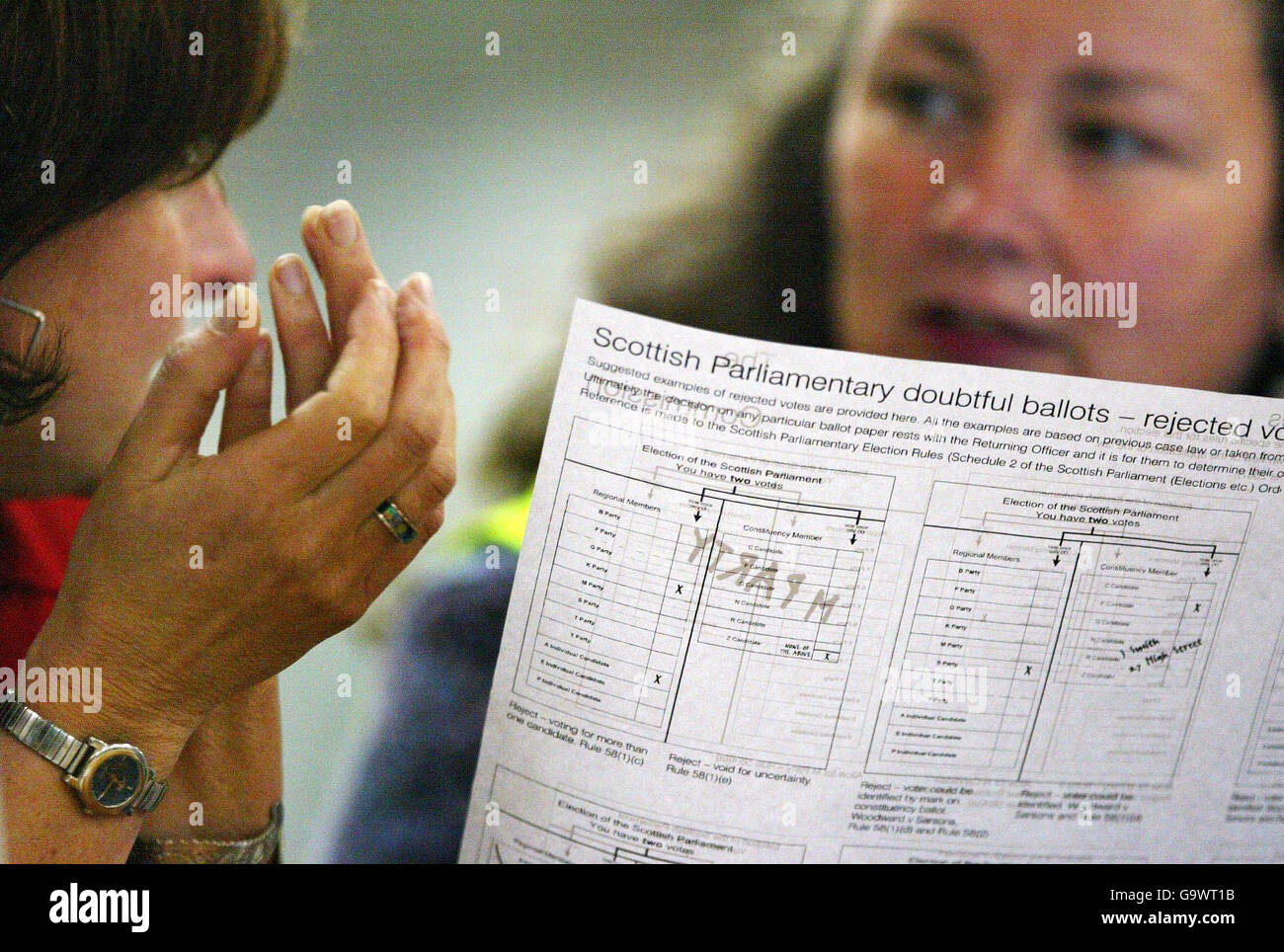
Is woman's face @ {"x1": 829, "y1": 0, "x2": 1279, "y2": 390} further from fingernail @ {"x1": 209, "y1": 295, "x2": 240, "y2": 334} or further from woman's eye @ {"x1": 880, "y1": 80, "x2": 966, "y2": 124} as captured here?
fingernail @ {"x1": 209, "y1": 295, "x2": 240, "y2": 334}

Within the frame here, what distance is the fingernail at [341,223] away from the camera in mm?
668

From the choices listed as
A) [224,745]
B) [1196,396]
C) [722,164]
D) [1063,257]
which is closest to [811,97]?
[722,164]

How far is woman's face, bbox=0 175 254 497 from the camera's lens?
666mm

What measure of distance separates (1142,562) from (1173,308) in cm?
16

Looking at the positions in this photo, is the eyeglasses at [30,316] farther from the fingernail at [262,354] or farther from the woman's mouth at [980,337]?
the woman's mouth at [980,337]

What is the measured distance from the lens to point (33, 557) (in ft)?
2.21

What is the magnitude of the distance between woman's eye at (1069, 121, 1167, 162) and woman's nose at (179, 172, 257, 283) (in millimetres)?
500

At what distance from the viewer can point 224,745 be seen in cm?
71

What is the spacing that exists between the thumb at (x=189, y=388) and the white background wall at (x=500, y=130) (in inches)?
2.5
